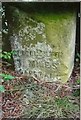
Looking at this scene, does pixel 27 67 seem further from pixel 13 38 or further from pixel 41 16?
pixel 41 16

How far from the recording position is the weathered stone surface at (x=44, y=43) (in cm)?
128

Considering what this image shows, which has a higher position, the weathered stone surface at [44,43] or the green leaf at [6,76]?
the weathered stone surface at [44,43]

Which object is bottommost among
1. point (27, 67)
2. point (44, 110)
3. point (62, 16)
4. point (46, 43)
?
point (44, 110)

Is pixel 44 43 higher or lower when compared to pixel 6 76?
higher

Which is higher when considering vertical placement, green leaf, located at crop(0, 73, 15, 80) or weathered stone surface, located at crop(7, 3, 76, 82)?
weathered stone surface, located at crop(7, 3, 76, 82)

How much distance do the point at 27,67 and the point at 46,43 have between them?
155 mm

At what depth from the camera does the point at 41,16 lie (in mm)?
1272

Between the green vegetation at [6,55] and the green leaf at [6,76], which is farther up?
the green vegetation at [6,55]

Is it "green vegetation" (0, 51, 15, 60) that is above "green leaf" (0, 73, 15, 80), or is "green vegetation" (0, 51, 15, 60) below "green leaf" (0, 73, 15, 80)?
above

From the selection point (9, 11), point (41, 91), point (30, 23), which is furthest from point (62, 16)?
point (41, 91)

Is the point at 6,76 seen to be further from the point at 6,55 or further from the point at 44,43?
the point at 44,43

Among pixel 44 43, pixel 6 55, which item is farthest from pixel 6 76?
pixel 44 43

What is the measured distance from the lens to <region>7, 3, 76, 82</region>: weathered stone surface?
1.28 meters

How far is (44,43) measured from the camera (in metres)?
1.29
